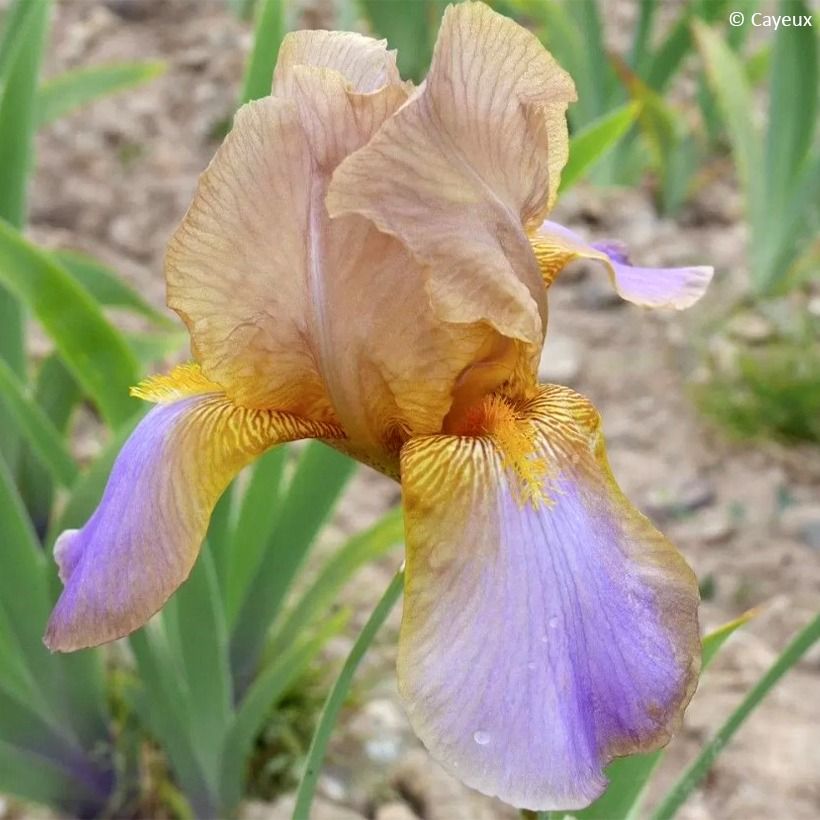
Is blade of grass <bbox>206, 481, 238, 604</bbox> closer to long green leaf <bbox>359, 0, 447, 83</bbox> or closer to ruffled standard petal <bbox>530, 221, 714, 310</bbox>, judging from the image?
ruffled standard petal <bbox>530, 221, 714, 310</bbox>

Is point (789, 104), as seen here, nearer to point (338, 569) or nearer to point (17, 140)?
point (338, 569)

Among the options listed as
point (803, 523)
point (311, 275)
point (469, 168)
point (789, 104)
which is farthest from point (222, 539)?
point (789, 104)

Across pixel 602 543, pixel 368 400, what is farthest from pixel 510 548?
pixel 368 400

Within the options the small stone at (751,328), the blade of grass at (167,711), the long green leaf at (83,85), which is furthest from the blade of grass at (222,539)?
the small stone at (751,328)

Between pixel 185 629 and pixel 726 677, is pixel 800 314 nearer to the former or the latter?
pixel 726 677

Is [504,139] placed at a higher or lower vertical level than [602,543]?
higher

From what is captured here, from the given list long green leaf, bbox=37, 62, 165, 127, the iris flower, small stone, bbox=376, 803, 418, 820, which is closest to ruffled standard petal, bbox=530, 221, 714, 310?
the iris flower
